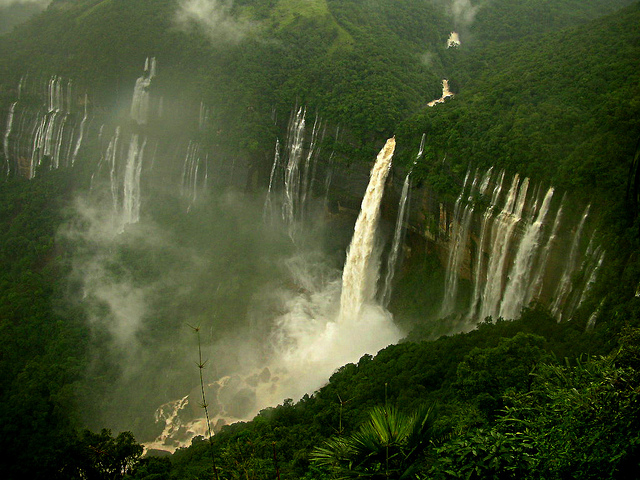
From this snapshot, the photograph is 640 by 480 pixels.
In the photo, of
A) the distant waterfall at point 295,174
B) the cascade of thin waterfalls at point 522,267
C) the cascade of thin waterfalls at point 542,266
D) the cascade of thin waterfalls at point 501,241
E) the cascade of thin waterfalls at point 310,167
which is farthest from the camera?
the distant waterfall at point 295,174

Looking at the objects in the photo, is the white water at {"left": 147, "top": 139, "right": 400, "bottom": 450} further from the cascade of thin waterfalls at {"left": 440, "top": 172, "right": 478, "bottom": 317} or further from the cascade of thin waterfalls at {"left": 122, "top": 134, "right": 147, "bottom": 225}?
the cascade of thin waterfalls at {"left": 122, "top": 134, "right": 147, "bottom": 225}

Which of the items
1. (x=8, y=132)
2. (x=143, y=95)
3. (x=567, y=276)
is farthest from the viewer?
(x=8, y=132)

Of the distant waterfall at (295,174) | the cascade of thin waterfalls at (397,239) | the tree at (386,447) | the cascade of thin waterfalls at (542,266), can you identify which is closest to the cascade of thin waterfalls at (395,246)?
the cascade of thin waterfalls at (397,239)

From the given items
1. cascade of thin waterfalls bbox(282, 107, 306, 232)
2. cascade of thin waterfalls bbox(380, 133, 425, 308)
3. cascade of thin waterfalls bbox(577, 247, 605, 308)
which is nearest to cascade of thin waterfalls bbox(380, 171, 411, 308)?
cascade of thin waterfalls bbox(380, 133, 425, 308)

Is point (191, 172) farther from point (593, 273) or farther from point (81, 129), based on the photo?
point (593, 273)

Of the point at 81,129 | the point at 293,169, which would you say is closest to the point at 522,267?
the point at 293,169

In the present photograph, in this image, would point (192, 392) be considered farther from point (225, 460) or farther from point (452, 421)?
point (452, 421)

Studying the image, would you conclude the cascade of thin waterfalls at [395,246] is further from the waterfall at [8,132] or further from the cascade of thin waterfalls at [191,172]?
the waterfall at [8,132]

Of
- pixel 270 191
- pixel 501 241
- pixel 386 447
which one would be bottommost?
pixel 386 447
